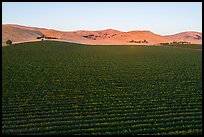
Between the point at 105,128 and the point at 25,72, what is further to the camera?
the point at 25,72

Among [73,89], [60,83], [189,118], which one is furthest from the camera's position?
[60,83]

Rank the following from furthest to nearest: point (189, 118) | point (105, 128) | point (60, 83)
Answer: point (60, 83)
point (189, 118)
point (105, 128)

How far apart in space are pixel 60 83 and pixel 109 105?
8.64m

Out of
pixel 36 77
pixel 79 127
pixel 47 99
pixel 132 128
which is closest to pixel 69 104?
pixel 47 99

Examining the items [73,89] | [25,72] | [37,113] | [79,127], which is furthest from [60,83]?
[79,127]

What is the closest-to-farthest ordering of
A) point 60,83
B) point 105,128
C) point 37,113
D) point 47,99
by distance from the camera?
1. point 105,128
2. point 37,113
3. point 47,99
4. point 60,83

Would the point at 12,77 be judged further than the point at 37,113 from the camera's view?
Yes

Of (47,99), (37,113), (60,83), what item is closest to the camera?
(37,113)

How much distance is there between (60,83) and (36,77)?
379 cm

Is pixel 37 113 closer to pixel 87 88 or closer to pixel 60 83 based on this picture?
pixel 87 88

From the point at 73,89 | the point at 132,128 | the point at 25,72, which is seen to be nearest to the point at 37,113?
the point at 132,128

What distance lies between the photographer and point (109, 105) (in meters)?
16.9

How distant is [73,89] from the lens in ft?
71.8

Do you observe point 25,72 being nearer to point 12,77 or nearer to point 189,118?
point 12,77
